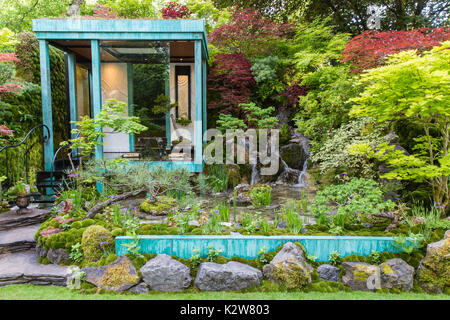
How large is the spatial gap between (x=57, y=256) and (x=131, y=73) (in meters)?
4.65

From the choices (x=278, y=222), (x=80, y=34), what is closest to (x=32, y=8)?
(x=80, y=34)

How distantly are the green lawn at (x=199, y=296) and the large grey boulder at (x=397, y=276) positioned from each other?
105mm

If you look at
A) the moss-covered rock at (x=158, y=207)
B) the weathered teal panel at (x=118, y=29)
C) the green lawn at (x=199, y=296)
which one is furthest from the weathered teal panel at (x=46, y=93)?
the green lawn at (x=199, y=296)

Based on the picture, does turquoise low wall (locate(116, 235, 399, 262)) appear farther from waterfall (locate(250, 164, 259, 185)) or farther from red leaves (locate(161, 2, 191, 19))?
red leaves (locate(161, 2, 191, 19))

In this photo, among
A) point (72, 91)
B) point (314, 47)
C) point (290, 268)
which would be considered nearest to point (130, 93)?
point (72, 91)

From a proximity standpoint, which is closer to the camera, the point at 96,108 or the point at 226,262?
the point at 226,262

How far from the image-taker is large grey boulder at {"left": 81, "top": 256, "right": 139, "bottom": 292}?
322 cm

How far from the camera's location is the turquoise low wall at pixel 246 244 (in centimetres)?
356

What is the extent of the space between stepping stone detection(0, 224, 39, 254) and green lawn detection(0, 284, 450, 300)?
33.7 inches

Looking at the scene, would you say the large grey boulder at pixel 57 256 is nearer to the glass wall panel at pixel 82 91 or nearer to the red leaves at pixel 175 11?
A: the glass wall panel at pixel 82 91
